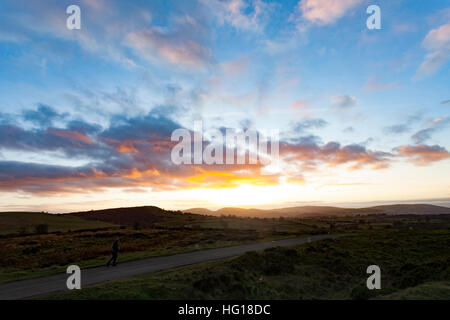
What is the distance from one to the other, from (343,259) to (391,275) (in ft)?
14.2

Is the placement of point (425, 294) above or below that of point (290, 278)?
above

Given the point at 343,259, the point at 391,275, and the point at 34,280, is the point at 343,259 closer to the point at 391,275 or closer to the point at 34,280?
the point at 391,275

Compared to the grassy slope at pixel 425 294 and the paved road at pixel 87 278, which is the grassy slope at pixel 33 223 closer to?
the paved road at pixel 87 278

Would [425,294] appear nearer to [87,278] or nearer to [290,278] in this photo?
[290,278]

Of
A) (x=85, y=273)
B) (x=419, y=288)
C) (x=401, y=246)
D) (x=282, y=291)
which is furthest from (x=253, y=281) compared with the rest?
(x=401, y=246)

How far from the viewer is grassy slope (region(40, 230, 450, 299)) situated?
15.0 metres

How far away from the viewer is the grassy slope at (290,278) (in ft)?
49.3

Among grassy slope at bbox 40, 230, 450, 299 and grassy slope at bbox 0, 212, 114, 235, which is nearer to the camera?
grassy slope at bbox 40, 230, 450, 299

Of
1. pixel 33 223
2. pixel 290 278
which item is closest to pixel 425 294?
pixel 290 278

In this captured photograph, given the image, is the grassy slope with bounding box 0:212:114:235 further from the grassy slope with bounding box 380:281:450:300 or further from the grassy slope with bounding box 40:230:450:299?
the grassy slope with bounding box 380:281:450:300

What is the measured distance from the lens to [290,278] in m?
20.7

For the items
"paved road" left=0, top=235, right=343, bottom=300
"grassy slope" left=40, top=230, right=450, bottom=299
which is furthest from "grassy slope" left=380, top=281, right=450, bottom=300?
"paved road" left=0, top=235, right=343, bottom=300

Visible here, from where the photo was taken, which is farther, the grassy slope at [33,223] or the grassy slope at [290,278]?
the grassy slope at [33,223]

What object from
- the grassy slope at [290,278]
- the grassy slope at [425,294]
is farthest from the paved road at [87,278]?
the grassy slope at [425,294]
